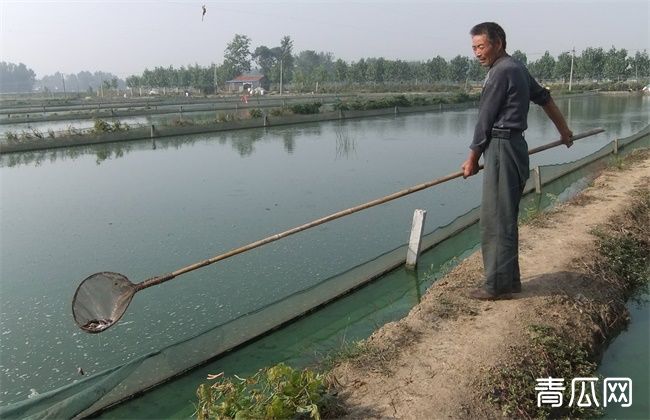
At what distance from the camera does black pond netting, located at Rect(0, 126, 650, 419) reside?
9.77 ft

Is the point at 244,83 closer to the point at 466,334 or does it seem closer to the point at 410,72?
the point at 410,72

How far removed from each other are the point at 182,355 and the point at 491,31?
301 centimetres

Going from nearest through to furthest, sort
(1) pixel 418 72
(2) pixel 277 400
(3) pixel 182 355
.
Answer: (2) pixel 277 400, (3) pixel 182 355, (1) pixel 418 72

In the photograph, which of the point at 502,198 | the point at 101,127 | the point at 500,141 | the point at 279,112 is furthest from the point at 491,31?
the point at 279,112

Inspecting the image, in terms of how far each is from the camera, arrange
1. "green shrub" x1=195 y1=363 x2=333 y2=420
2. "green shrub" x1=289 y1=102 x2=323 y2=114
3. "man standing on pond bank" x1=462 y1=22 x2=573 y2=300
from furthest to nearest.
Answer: "green shrub" x1=289 y1=102 x2=323 y2=114 < "man standing on pond bank" x1=462 y1=22 x2=573 y2=300 < "green shrub" x1=195 y1=363 x2=333 y2=420

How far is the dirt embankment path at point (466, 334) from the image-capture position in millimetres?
2623

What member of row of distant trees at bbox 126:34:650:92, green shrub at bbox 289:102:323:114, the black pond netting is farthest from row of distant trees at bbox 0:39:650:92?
the black pond netting

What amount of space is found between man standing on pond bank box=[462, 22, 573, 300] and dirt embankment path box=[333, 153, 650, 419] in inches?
15.9

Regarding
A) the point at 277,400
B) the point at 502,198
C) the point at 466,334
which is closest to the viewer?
the point at 277,400

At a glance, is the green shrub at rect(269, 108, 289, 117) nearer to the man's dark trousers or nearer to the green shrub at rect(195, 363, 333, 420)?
the man's dark trousers

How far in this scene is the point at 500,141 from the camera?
3332 millimetres

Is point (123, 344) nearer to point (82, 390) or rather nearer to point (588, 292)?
point (82, 390)

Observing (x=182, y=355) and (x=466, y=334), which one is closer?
(x=466, y=334)

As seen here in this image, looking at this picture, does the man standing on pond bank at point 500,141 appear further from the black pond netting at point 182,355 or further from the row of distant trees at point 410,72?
the row of distant trees at point 410,72
